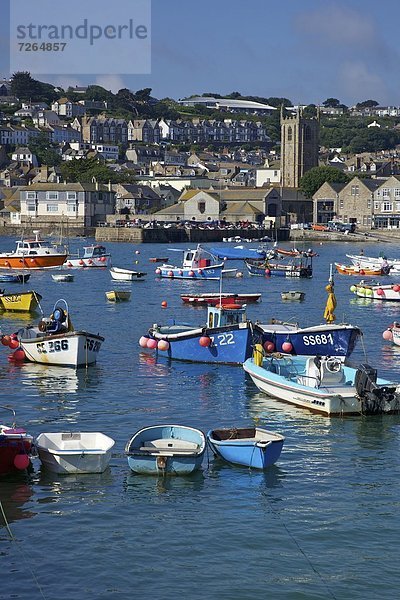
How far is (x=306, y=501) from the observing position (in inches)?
739

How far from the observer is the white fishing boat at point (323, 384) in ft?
81.4

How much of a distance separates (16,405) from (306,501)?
981cm

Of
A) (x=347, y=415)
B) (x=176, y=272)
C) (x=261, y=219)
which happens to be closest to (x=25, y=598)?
(x=347, y=415)

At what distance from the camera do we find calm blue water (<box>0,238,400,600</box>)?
50.8 feet

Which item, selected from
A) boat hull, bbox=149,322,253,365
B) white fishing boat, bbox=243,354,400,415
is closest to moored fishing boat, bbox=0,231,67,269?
boat hull, bbox=149,322,253,365

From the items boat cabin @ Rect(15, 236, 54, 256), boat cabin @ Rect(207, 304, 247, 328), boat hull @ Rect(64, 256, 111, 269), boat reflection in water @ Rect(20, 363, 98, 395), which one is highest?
boat cabin @ Rect(15, 236, 54, 256)

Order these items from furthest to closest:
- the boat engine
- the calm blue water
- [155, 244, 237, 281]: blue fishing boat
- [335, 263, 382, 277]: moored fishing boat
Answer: [335, 263, 382, 277]: moored fishing boat
[155, 244, 237, 281]: blue fishing boat
the boat engine
the calm blue water

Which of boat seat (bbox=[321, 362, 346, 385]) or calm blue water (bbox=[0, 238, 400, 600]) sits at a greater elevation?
boat seat (bbox=[321, 362, 346, 385])

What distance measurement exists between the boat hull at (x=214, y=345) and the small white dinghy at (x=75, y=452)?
1100 centimetres

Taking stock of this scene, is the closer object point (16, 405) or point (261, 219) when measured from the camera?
point (16, 405)

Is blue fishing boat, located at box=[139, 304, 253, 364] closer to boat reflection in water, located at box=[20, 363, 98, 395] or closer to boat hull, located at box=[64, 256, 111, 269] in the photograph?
boat reflection in water, located at box=[20, 363, 98, 395]

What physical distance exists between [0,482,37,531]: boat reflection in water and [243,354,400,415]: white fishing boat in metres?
8.13

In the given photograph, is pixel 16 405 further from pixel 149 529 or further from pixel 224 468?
pixel 149 529

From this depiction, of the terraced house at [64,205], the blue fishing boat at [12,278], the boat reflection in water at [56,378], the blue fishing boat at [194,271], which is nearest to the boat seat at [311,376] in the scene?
the boat reflection in water at [56,378]
